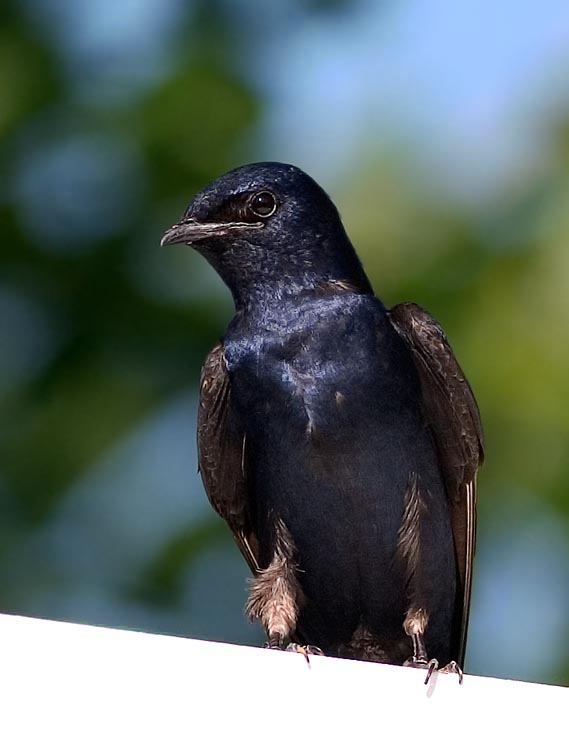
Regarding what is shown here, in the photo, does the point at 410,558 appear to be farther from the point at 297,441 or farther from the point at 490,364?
the point at 490,364

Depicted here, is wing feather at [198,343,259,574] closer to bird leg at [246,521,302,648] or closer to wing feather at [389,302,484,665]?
bird leg at [246,521,302,648]

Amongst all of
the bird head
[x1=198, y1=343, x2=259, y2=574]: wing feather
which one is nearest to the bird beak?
the bird head

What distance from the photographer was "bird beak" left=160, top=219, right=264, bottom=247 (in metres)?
4.22

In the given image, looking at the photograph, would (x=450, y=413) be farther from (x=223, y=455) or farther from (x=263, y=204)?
(x=263, y=204)

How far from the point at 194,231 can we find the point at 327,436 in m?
0.65

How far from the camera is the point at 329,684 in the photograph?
7.61 ft

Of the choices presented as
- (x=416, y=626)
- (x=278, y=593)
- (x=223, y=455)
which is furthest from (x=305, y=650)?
(x=223, y=455)

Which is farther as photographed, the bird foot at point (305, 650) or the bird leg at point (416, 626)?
the bird leg at point (416, 626)

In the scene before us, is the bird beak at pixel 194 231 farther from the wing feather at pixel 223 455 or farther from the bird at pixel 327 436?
the wing feather at pixel 223 455

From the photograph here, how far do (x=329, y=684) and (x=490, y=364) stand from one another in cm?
264

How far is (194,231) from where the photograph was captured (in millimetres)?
4230

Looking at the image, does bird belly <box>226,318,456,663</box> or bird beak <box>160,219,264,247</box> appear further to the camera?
bird beak <box>160,219,264,247</box>

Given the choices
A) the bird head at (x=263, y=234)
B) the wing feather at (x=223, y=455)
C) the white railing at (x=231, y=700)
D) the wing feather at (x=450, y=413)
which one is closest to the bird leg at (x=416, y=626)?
the wing feather at (x=450, y=413)

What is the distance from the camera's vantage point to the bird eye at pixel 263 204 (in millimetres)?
4305
